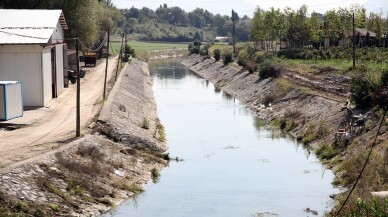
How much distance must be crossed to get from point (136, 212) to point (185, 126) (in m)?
17.8

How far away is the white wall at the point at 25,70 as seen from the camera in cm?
3247

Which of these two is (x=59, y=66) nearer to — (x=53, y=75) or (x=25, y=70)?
(x=53, y=75)

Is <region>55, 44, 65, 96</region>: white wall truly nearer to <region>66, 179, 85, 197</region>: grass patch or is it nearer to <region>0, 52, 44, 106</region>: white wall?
<region>0, 52, 44, 106</region>: white wall

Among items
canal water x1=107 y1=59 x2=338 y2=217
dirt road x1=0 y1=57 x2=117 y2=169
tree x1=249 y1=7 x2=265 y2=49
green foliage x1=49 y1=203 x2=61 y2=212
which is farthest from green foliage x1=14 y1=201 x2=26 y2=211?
tree x1=249 y1=7 x2=265 y2=49

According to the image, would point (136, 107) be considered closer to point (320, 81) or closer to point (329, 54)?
point (320, 81)

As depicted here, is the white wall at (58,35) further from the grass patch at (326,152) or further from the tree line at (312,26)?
the tree line at (312,26)

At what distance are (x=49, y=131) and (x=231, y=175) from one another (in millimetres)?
7744

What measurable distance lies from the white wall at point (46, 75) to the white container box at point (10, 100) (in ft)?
15.6

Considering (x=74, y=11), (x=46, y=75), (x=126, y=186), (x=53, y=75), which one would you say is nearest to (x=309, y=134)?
(x=126, y=186)

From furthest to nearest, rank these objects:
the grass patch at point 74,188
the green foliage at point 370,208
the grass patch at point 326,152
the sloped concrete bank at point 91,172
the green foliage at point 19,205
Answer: the grass patch at point 326,152
the grass patch at point 74,188
the sloped concrete bank at point 91,172
the green foliage at point 19,205
the green foliage at point 370,208

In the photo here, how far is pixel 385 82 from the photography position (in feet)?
96.6

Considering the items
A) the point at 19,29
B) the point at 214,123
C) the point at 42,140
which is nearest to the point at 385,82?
the point at 214,123

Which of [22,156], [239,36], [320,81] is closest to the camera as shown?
[22,156]

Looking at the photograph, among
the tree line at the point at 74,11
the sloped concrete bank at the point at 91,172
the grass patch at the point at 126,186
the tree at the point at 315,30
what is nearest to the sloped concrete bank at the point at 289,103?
the sloped concrete bank at the point at 91,172
